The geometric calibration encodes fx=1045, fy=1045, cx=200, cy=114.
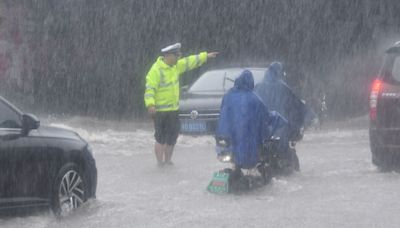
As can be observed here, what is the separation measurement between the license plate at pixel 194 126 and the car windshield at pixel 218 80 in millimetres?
1669

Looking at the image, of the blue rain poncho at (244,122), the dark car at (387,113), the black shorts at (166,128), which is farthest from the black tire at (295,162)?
the black shorts at (166,128)

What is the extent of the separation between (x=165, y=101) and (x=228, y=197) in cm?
364

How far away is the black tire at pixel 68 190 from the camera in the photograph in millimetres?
9977

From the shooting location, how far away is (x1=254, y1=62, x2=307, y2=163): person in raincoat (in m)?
13.4

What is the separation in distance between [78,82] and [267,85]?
12.4 m

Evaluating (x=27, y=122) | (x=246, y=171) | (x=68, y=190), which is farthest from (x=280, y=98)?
(x=27, y=122)

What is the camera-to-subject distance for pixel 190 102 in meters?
18.0

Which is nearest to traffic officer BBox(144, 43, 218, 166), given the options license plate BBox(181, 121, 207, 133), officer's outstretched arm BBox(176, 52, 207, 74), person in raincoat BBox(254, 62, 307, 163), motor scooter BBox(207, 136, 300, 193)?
officer's outstretched arm BBox(176, 52, 207, 74)

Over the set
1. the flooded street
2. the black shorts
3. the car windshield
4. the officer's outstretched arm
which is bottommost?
the flooded street

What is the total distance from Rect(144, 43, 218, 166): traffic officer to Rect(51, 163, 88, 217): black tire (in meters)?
4.21

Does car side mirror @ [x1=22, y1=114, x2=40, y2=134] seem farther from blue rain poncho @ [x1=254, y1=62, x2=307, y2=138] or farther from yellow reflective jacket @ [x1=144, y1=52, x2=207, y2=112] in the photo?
yellow reflective jacket @ [x1=144, y1=52, x2=207, y2=112]

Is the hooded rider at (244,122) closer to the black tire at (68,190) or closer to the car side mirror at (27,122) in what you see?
the black tire at (68,190)

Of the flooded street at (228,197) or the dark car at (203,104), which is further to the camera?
the dark car at (203,104)

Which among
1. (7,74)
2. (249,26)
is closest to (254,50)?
(249,26)
